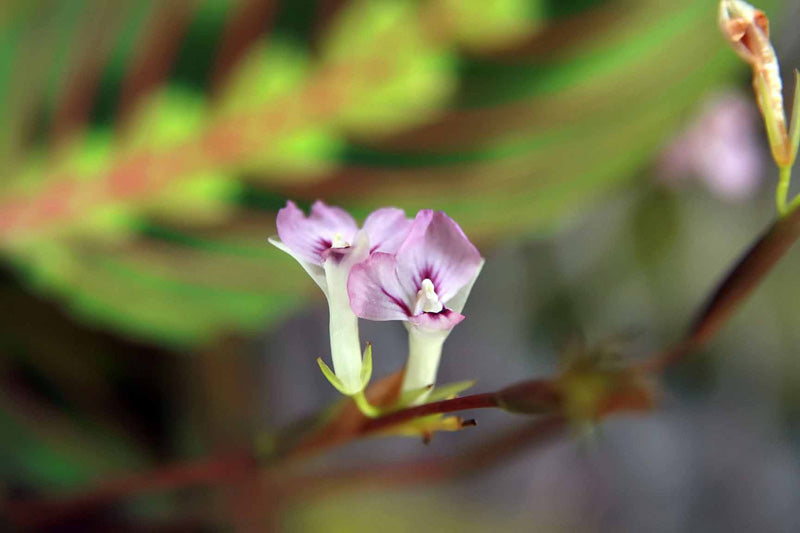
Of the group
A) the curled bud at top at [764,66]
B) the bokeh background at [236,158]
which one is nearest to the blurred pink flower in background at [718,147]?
the bokeh background at [236,158]

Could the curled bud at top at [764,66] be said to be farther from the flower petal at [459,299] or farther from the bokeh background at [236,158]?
the bokeh background at [236,158]

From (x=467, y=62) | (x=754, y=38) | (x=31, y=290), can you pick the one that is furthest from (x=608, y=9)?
(x=31, y=290)

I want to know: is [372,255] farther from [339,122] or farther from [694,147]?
[694,147]

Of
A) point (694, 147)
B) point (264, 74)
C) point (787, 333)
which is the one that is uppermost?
point (264, 74)

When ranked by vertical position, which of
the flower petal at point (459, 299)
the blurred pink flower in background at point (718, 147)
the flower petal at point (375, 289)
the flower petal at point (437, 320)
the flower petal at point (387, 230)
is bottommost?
the blurred pink flower in background at point (718, 147)

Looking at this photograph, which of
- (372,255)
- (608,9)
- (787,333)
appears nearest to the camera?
(372,255)

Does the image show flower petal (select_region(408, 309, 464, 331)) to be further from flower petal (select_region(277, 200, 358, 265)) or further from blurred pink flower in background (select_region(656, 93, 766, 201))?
blurred pink flower in background (select_region(656, 93, 766, 201))

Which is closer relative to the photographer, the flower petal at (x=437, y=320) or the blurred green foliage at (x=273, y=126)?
the flower petal at (x=437, y=320)

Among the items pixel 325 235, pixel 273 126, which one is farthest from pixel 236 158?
pixel 325 235
